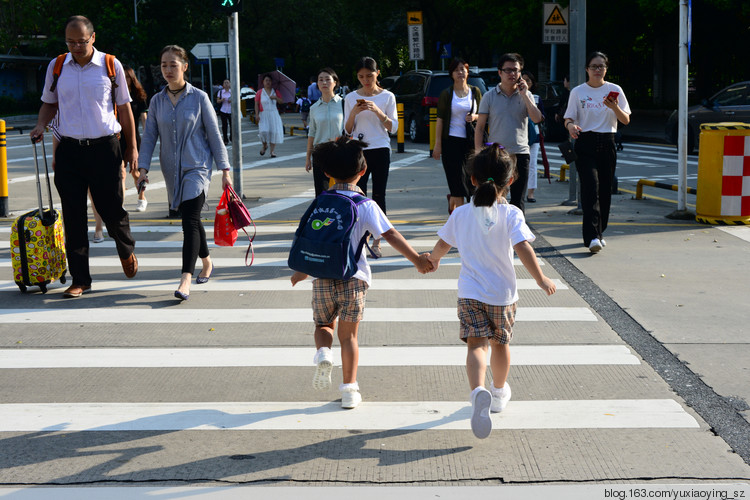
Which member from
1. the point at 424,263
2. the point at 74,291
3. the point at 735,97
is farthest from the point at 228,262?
the point at 735,97

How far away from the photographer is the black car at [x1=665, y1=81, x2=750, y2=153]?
18.9m

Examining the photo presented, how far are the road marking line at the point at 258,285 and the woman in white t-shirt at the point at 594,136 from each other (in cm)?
121

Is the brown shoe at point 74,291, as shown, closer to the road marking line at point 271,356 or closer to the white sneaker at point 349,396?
the road marking line at point 271,356

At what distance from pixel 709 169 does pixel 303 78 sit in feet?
199

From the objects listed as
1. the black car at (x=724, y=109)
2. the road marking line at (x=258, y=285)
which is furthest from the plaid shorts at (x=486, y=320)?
the black car at (x=724, y=109)

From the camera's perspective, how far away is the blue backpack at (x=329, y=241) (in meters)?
4.30

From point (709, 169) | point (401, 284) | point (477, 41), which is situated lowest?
point (401, 284)

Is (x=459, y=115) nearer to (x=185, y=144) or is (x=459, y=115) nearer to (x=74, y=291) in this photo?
(x=185, y=144)

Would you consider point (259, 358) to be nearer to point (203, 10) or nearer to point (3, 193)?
point (3, 193)

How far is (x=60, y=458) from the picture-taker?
3.92m

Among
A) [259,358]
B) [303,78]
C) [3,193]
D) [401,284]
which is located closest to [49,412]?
[259,358]

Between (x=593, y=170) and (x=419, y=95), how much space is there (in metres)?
15.8

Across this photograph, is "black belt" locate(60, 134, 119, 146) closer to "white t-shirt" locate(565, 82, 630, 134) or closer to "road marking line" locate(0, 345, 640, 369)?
"road marking line" locate(0, 345, 640, 369)

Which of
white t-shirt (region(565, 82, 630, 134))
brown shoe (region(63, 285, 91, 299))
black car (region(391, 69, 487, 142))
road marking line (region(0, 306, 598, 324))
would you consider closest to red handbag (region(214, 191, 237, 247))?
road marking line (region(0, 306, 598, 324))
